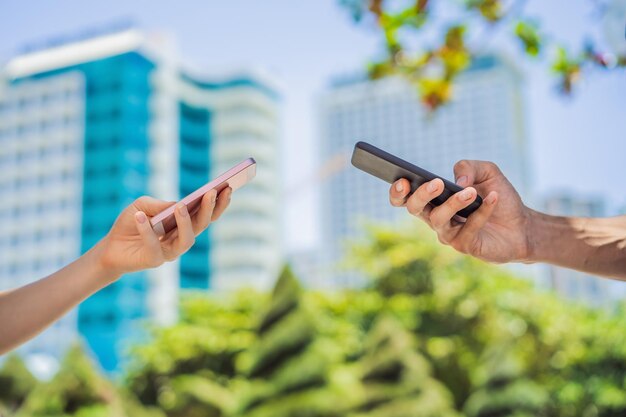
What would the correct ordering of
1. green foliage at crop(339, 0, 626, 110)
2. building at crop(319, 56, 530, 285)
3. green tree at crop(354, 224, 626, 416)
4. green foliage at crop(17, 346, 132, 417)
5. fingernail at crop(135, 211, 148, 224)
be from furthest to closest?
building at crop(319, 56, 530, 285), green tree at crop(354, 224, 626, 416), green foliage at crop(17, 346, 132, 417), green foliage at crop(339, 0, 626, 110), fingernail at crop(135, 211, 148, 224)

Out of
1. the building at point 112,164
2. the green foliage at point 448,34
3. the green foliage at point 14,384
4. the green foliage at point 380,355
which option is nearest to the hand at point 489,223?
the green foliage at point 448,34

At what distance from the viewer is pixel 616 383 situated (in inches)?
597

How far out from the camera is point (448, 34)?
3.45m

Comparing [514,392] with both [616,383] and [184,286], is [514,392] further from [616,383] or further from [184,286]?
[184,286]

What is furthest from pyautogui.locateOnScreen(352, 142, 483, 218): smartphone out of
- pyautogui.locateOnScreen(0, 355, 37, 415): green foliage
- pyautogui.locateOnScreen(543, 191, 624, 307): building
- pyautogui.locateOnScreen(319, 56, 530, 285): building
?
pyautogui.locateOnScreen(319, 56, 530, 285): building

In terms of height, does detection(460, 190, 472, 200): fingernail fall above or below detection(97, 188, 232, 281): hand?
above

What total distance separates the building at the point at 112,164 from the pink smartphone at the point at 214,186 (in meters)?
47.2

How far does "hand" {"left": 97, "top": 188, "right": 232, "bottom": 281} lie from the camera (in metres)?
1.53

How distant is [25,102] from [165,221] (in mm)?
56743

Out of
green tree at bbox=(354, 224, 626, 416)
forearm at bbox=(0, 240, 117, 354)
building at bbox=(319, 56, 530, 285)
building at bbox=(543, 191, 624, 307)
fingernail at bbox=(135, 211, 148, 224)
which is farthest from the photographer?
building at bbox=(319, 56, 530, 285)

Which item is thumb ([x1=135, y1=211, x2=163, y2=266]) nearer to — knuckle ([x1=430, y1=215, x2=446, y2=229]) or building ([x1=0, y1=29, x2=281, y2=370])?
knuckle ([x1=430, y1=215, x2=446, y2=229])

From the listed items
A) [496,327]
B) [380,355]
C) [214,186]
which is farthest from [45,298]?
[496,327]

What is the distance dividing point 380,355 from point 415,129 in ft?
289

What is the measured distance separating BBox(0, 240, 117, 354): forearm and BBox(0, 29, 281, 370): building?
47.0 meters
